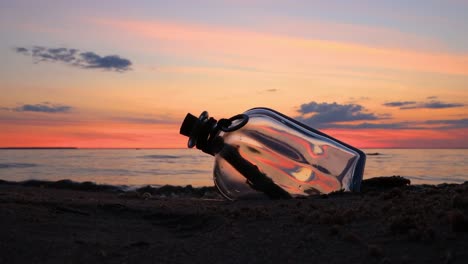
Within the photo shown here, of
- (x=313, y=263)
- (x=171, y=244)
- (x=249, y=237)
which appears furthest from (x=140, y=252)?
(x=313, y=263)

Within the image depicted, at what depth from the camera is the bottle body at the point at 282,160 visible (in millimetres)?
3504

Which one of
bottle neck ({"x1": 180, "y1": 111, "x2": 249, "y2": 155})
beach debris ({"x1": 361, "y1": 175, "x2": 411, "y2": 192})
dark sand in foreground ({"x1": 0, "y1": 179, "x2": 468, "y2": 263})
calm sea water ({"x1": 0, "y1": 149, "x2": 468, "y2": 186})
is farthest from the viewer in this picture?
calm sea water ({"x1": 0, "y1": 149, "x2": 468, "y2": 186})

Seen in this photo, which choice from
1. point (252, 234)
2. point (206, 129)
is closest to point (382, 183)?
point (206, 129)

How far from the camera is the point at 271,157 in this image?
3500 mm

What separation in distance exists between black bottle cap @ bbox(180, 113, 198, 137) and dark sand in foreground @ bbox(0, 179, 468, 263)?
2.06ft

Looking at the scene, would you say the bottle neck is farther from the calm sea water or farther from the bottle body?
the calm sea water

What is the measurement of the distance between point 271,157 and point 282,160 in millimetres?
87

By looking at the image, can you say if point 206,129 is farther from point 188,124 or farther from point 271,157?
point 271,157

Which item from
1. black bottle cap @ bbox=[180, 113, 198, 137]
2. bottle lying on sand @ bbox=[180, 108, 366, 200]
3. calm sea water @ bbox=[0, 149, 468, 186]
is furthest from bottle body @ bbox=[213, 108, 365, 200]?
calm sea water @ bbox=[0, 149, 468, 186]

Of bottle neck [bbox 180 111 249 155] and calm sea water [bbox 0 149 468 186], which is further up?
bottle neck [bbox 180 111 249 155]

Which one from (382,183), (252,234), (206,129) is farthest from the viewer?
(382,183)

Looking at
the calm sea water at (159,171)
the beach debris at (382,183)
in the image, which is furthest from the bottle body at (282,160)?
the calm sea water at (159,171)

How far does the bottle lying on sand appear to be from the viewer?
11.5 feet

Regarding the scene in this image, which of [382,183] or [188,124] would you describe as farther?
[382,183]
